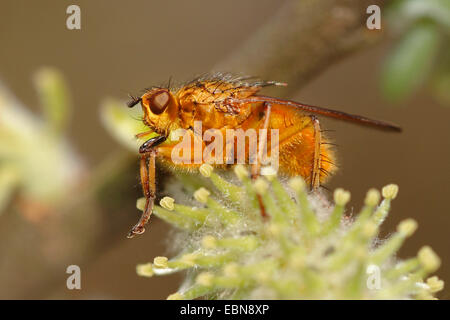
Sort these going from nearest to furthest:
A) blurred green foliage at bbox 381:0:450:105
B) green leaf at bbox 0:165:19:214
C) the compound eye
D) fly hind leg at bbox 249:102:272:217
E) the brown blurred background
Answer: fly hind leg at bbox 249:102:272:217 → the compound eye → blurred green foliage at bbox 381:0:450:105 → green leaf at bbox 0:165:19:214 → the brown blurred background

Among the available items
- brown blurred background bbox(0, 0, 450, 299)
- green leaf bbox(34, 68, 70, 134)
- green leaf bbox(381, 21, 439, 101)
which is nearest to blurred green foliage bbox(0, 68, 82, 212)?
green leaf bbox(34, 68, 70, 134)

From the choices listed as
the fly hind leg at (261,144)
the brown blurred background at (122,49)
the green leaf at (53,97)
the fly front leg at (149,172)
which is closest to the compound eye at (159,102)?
the fly front leg at (149,172)

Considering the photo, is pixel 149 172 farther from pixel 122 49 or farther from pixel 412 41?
pixel 122 49

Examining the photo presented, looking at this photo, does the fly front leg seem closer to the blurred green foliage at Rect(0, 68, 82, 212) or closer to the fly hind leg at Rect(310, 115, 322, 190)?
the fly hind leg at Rect(310, 115, 322, 190)

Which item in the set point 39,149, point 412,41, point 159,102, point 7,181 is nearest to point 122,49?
point 39,149

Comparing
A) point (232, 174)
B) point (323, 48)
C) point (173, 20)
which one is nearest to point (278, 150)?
point (232, 174)

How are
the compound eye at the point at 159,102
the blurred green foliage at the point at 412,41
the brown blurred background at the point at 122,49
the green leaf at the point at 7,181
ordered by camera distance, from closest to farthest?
1. the compound eye at the point at 159,102
2. the blurred green foliage at the point at 412,41
3. the green leaf at the point at 7,181
4. the brown blurred background at the point at 122,49

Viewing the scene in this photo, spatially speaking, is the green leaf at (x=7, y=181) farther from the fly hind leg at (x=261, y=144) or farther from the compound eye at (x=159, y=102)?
the fly hind leg at (x=261, y=144)
